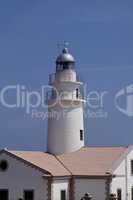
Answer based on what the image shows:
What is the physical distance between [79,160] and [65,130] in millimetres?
2041

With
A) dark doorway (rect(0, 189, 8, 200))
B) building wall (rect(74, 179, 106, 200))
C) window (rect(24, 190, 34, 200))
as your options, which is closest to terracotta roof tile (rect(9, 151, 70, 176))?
building wall (rect(74, 179, 106, 200))

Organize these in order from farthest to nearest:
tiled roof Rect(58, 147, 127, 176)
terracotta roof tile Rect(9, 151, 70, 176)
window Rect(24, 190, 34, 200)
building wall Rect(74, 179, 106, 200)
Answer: tiled roof Rect(58, 147, 127, 176), building wall Rect(74, 179, 106, 200), terracotta roof tile Rect(9, 151, 70, 176), window Rect(24, 190, 34, 200)

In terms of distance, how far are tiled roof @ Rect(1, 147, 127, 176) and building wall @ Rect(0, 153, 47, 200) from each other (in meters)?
0.40

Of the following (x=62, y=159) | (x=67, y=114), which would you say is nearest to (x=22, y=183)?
(x=62, y=159)

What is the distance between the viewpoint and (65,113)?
30500 mm

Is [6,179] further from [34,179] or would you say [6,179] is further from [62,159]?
[62,159]

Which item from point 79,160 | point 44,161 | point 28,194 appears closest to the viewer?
point 28,194

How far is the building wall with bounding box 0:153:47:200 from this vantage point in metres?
26.7

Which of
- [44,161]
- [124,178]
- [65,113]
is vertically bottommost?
[124,178]

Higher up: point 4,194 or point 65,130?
point 65,130

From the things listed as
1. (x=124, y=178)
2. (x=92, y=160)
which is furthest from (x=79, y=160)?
(x=124, y=178)

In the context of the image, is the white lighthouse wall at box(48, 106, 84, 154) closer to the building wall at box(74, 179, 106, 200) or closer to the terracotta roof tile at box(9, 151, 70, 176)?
the terracotta roof tile at box(9, 151, 70, 176)

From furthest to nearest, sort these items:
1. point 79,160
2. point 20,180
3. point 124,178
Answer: point 79,160, point 124,178, point 20,180

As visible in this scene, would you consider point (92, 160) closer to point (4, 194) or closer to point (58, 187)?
point (58, 187)
